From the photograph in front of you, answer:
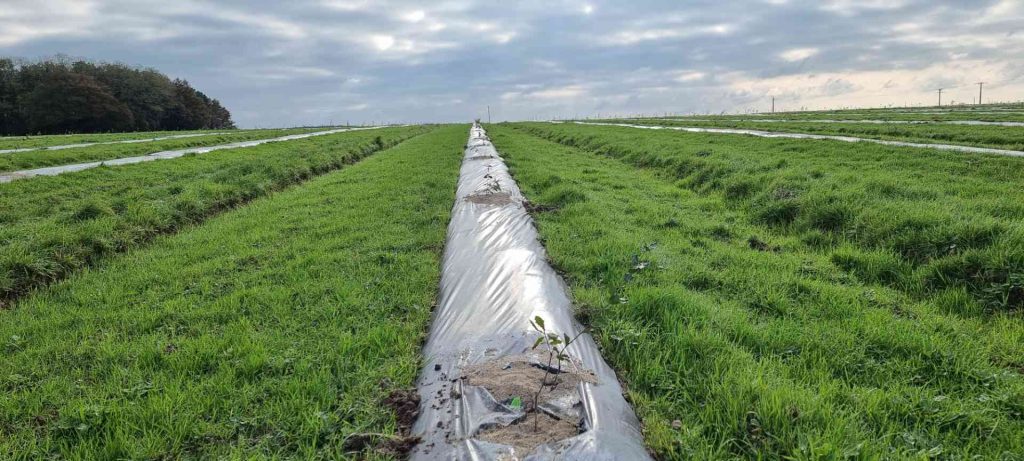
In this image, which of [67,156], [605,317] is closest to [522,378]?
[605,317]

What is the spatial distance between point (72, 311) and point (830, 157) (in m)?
12.5

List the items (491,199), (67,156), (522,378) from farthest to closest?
1. (67,156)
2. (491,199)
3. (522,378)

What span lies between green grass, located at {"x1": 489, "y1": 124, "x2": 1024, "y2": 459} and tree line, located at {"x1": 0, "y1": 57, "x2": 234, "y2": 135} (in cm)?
5749

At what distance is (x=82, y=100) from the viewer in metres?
44.9

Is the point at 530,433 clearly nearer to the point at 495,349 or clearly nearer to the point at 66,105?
the point at 495,349

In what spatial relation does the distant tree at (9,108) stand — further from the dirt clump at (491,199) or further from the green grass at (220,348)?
the dirt clump at (491,199)

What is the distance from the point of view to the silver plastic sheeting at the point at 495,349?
2187mm

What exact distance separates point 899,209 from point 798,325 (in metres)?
3.35

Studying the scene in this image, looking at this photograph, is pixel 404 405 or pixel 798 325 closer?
pixel 404 405

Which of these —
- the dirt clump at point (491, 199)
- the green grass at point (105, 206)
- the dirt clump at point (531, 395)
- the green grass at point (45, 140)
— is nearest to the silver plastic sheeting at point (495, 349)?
the dirt clump at point (531, 395)

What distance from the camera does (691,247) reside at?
5277 mm

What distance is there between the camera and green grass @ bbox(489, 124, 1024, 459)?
2.27 meters

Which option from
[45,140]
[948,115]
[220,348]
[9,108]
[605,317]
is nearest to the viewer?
[220,348]

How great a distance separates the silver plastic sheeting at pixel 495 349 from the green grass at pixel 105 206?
413 cm
